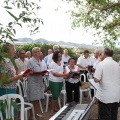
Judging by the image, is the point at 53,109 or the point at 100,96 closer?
the point at 100,96

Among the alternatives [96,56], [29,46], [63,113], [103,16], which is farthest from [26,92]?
[29,46]

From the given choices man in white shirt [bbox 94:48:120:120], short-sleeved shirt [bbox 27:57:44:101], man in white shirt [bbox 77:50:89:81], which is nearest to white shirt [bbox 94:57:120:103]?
man in white shirt [bbox 94:48:120:120]

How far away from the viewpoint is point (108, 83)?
448cm

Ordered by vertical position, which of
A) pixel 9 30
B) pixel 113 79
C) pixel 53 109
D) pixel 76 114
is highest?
pixel 9 30

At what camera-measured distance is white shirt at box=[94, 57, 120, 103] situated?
4379 millimetres

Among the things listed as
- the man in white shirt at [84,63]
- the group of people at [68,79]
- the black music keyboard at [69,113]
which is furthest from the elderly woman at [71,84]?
the man in white shirt at [84,63]

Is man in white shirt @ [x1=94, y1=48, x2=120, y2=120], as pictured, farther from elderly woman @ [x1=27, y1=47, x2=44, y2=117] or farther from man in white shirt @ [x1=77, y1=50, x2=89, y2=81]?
man in white shirt @ [x1=77, y1=50, x2=89, y2=81]

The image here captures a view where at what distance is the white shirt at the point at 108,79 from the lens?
4.38 metres

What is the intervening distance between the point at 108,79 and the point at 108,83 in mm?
75

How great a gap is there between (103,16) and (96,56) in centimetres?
228

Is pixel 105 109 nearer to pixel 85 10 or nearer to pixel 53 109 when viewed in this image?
pixel 53 109

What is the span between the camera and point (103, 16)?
36.1 feet

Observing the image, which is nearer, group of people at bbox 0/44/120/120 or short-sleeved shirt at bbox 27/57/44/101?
group of people at bbox 0/44/120/120

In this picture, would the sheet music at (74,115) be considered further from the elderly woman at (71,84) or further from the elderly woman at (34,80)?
the elderly woman at (71,84)
